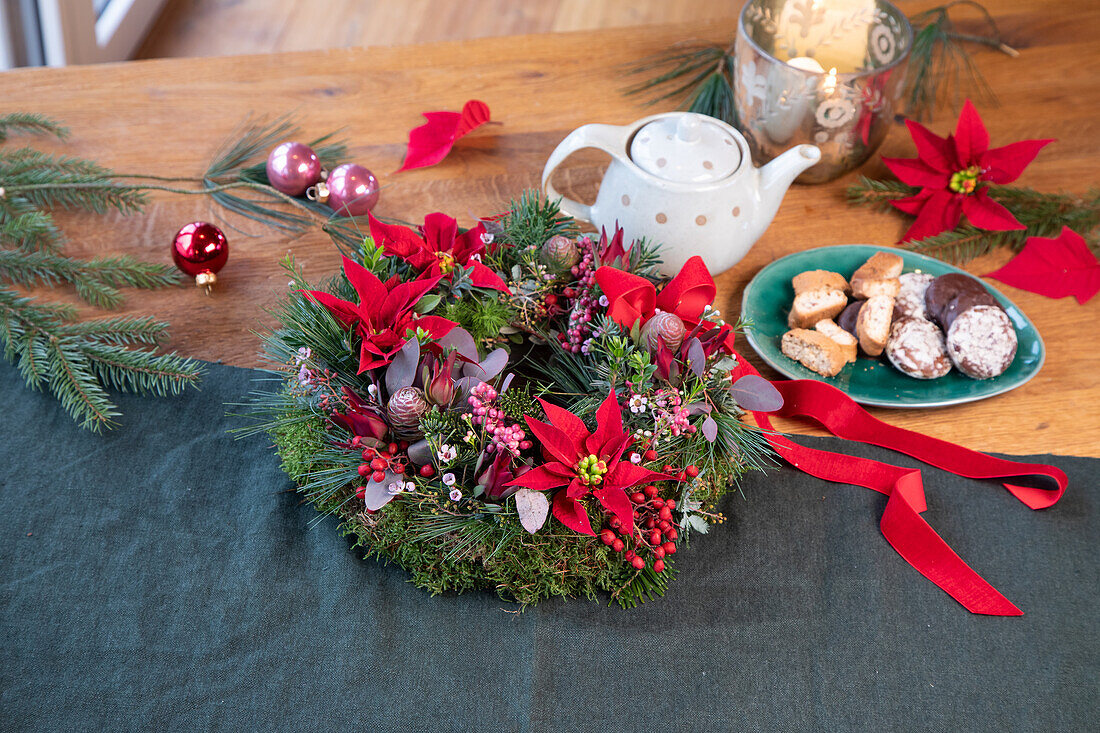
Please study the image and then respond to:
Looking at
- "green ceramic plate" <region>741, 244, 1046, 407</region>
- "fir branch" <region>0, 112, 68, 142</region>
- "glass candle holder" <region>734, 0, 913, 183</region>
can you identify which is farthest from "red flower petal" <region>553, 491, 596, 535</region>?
"fir branch" <region>0, 112, 68, 142</region>

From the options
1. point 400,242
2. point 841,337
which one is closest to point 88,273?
point 400,242

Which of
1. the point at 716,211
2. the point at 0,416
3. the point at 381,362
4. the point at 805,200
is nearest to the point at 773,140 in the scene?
the point at 805,200

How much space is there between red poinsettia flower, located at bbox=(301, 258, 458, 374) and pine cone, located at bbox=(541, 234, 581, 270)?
0.10 m

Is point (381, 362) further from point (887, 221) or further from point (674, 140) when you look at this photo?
point (887, 221)

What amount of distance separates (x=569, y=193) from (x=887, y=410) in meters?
0.35

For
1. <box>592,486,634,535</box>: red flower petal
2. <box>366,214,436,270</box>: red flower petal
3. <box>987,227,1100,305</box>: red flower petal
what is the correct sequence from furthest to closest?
<box>987,227,1100,305</box>: red flower petal
<box>366,214,436,270</box>: red flower petal
<box>592,486,634,535</box>: red flower petal

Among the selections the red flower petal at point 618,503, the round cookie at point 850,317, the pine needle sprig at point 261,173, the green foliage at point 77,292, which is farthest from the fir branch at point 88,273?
the round cookie at point 850,317

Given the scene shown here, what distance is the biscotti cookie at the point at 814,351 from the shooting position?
0.62m

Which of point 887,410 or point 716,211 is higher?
point 716,211

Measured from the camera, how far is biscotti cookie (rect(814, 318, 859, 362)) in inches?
25.1

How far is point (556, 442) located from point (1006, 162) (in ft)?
1.76

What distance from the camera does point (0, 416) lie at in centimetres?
61

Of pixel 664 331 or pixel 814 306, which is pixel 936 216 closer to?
pixel 814 306

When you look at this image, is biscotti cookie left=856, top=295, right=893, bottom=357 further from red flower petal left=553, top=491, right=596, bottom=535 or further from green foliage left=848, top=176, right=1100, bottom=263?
red flower petal left=553, top=491, right=596, bottom=535
